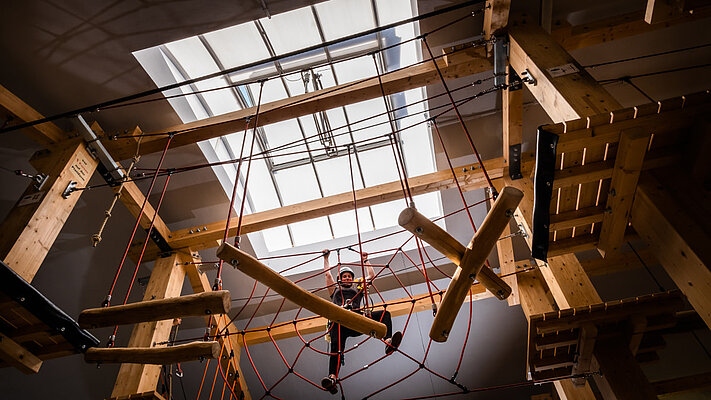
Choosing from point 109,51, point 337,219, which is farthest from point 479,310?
point 109,51

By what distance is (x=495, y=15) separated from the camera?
3.14 meters

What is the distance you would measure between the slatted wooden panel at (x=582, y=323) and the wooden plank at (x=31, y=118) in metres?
3.85

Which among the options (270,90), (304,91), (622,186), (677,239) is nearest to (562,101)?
(622,186)

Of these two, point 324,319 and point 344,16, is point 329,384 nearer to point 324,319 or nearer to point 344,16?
point 324,319

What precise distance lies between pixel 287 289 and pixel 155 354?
89 centimetres

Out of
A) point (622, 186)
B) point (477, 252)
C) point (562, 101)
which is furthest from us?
point (562, 101)

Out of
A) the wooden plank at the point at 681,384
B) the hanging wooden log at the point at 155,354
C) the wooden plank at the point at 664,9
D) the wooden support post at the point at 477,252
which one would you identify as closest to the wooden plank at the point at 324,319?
the wooden plank at the point at 681,384

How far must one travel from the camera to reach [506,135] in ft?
12.1

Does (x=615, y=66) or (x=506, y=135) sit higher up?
(x=615, y=66)

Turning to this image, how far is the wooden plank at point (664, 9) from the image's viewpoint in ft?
5.87

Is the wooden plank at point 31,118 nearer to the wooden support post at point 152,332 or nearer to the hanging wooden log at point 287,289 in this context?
the wooden support post at point 152,332

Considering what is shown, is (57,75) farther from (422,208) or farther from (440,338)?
(422,208)

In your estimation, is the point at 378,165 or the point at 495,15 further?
the point at 378,165

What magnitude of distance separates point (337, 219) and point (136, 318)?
157 inches
